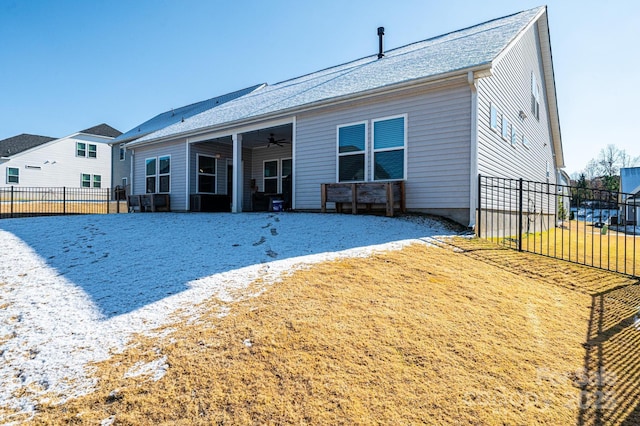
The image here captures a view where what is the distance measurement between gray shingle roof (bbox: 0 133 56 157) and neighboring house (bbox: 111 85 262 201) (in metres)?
6.89

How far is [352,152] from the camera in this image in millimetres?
9234

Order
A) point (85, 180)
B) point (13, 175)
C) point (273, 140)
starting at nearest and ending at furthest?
point (273, 140) < point (13, 175) < point (85, 180)

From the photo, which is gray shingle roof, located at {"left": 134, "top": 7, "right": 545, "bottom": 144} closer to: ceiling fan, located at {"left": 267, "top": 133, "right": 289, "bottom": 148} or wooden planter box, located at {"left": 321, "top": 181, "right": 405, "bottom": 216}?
ceiling fan, located at {"left": 267, "top": 133, "right": 289, "bottom": 148}

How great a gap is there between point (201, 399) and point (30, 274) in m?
3.53

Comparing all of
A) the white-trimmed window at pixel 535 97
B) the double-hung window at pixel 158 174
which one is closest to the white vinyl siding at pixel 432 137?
the white-trimmed window at pixel 535 97

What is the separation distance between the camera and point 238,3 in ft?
36.4

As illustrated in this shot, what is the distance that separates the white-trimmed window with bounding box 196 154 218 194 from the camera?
13.7 m

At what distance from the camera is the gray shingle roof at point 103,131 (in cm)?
2856

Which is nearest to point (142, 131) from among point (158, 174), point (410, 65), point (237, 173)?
point (158, 174)

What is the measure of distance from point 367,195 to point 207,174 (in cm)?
801

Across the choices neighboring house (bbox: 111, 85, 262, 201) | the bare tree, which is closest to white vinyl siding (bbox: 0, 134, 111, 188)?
neighboring house (bbox: 111, 85, 262, 201)

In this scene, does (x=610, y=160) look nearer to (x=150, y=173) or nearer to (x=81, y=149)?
(x=150, y=173)

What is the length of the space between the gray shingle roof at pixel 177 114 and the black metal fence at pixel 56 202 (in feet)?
14.6

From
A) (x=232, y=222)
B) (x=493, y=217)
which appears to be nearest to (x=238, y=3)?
(x=232, y=222)
